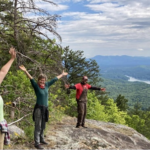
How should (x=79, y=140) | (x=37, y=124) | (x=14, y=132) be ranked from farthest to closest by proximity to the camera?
1. (x=79, y=140)
2. (x=14, y=132)
3. (x=37, y=124)

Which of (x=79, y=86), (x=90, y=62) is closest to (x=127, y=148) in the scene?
(x=79, y=86)

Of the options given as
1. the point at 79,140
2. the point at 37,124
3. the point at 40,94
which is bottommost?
the point at 79,140

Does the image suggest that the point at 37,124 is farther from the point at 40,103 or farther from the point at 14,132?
the point at 14,132

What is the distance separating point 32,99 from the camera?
7773 mm

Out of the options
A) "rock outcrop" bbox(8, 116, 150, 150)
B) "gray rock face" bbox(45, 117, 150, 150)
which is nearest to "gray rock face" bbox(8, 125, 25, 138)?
"rock outcrop" bbox(8, 116, 150, 150)

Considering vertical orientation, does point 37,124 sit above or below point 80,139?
above

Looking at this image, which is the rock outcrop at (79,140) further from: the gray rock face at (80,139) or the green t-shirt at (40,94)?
the green t-shirt at (40,94)

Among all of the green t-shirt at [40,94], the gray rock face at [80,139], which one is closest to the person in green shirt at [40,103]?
the green t-shirt at [40,94]

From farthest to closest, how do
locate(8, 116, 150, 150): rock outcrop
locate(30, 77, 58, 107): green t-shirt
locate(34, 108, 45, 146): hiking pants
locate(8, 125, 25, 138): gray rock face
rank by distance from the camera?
locate(8, 116, 150, 150): rock outcrop, locate(8, 125, 25, 138): gray rock face, locate(34, 108, 45, 146): hiking pants, locate(30, 77, 58, 107): green t-shirt

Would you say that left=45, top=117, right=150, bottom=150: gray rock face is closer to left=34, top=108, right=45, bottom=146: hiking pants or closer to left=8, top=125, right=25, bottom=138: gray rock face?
left=34, top=108, right=45, bottom=146: hiking pants

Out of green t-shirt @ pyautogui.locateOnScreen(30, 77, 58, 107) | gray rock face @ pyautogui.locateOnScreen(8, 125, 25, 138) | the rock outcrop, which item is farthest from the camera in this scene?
the rock outcrop

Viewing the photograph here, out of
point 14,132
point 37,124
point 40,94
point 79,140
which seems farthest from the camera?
point 79,140

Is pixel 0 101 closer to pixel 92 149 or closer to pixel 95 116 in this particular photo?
pixel 92 149

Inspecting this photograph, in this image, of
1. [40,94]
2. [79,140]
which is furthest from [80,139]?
[40,94]
